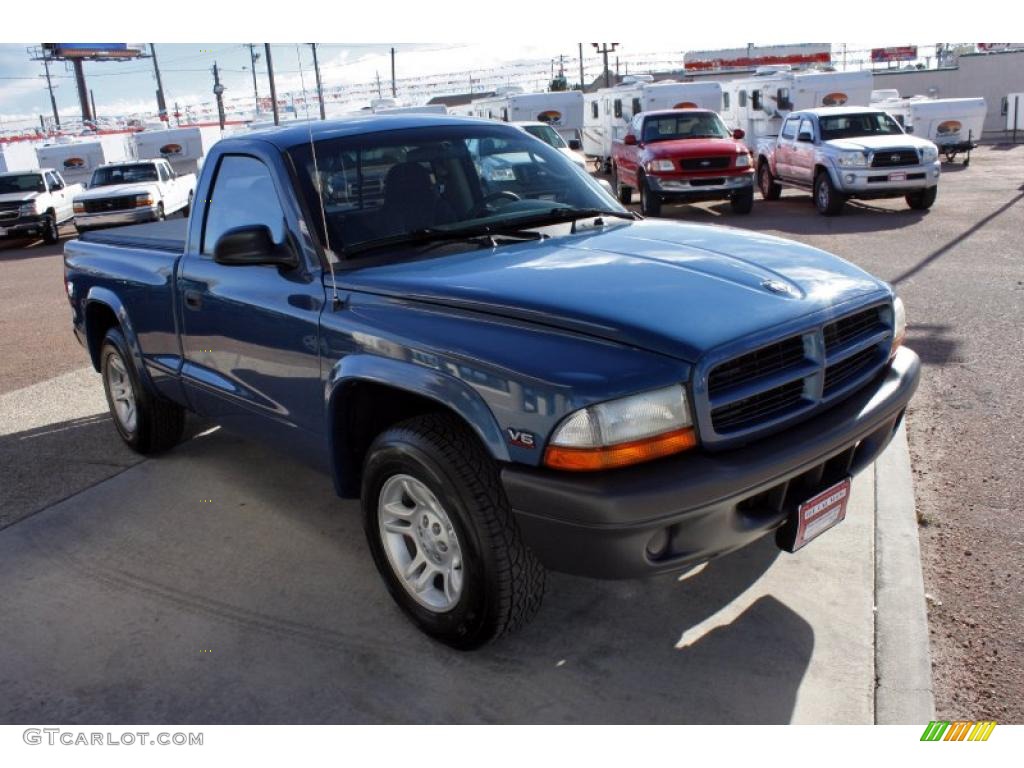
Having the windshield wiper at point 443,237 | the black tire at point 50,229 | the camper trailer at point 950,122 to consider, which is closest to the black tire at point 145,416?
the windshield wiper at point 443,237

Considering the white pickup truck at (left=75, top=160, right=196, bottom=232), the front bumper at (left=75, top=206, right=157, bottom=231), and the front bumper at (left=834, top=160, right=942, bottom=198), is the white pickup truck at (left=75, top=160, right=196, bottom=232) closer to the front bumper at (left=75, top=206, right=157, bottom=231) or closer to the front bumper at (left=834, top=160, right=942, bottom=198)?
the front bumper at (left=75, top=206, right=157, bottom=231)

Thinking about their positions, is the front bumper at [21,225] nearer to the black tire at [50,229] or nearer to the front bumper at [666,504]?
the black tire at [50,229]

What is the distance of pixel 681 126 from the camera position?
17.5 meters

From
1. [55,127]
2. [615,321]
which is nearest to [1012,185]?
[615,321]

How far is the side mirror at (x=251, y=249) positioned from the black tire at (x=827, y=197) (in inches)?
530

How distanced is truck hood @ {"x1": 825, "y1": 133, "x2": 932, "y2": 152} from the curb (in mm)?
11882

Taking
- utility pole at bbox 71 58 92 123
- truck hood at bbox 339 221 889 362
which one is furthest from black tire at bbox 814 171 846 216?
utility pole at bbox 71 58 92 123

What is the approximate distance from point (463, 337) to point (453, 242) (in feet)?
2.88

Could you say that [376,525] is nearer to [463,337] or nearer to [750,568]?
[463,337]

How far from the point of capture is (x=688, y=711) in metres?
2.96

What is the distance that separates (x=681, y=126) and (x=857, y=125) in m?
3.04

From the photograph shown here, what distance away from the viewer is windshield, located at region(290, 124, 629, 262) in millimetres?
3852

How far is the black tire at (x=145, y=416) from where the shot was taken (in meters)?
5.35

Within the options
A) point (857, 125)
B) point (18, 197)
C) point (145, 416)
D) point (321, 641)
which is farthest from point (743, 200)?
point (321, 641)
